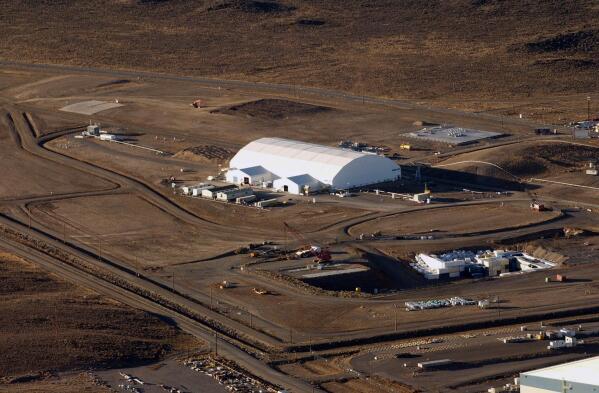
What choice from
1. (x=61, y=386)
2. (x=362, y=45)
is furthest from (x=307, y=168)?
(x=362, y=45)

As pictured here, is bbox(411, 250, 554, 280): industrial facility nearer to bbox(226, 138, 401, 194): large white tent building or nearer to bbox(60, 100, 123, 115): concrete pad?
bbox(226, 138, 401, 194): large white tent building

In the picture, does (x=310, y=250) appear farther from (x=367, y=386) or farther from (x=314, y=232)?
(x=367, y=386)

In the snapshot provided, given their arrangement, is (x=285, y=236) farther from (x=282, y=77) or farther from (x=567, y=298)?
(x=282, y=77)

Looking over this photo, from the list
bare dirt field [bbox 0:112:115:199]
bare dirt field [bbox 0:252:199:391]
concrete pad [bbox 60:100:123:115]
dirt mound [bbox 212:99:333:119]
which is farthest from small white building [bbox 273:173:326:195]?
concrete pad [bbox 60:100:123:115]

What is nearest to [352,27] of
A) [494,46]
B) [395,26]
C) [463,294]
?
[395,26]

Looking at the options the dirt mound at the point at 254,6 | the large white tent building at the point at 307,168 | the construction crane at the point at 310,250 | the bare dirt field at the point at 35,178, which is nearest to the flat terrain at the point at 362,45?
the dirt mound at the point at 254,6

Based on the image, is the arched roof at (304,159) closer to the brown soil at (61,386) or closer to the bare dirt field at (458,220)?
the bare dirt field at (458,220)

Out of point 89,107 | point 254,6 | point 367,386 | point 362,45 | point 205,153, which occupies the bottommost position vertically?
point 367,386
